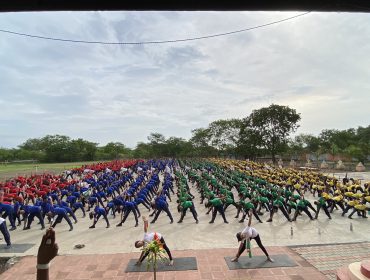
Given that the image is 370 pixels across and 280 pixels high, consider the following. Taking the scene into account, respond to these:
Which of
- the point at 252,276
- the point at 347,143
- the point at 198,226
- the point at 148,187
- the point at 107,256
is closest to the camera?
the point at 252,276

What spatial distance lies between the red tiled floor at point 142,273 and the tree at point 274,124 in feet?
131

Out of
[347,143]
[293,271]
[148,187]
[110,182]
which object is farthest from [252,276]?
[347,143]

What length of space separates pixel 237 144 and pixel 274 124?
9.94 metres

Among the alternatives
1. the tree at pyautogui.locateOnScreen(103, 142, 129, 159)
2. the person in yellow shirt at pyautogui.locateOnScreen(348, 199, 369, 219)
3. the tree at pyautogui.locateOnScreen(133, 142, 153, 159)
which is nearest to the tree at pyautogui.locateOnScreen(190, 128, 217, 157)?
the tree at pyautogui.locateOnScreen(133, 142, 153, 159)

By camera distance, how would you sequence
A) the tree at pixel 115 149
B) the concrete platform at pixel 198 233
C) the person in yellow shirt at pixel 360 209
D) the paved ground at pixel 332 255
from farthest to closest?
the tree at pixel 115 149 → the person in yellow shirt at pixel 360 209 → the concrete platform at pixel 198 233 → the paved ground at pixel 332 255

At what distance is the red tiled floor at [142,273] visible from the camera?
25.3ft

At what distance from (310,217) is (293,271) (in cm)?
597

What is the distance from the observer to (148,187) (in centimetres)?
1828

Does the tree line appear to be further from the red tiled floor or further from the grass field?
the red tiled floor

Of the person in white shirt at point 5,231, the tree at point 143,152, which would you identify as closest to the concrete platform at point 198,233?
the person in white shirt at point 5,231

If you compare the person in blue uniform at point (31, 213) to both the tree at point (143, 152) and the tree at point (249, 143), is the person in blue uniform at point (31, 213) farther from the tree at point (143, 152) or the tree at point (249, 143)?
the tree at point (143, 152)

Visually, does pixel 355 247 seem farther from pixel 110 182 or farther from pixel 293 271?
pixel 110 182

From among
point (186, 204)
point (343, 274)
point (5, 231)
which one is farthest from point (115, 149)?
point (343, 274)

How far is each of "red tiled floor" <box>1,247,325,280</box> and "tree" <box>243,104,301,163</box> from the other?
131ft
